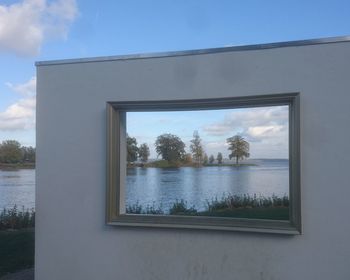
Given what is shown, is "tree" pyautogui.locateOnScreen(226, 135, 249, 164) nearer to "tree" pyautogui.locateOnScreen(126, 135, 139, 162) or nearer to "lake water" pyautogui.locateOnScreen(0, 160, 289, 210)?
"lake water" pyautogui.locateOnScreen(0, 160, 289, 210)

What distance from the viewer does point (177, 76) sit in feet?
18.4

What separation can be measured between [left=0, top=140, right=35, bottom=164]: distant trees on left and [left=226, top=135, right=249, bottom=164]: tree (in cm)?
756

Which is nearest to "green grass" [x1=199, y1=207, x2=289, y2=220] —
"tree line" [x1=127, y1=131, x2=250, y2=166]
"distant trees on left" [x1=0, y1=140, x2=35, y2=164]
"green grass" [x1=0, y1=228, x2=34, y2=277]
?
"tree line" [x1=127, y1=131, x2=250, y2=166]

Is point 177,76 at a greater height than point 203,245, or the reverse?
point 177,76

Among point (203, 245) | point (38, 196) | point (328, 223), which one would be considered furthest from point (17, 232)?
point (328, 223)

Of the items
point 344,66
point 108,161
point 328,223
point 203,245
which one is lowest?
point 203,245

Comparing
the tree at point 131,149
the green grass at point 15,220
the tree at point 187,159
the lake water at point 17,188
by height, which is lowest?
the green grass at point 15,220

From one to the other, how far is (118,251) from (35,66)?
9.11ft

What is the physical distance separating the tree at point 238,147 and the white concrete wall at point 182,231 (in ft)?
2.83

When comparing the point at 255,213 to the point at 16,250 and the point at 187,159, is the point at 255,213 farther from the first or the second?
the point at 16,250

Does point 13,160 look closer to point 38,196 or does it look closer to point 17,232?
point 17,232

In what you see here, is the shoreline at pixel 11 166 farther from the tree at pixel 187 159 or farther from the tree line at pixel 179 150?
the tree at pixel 187 159

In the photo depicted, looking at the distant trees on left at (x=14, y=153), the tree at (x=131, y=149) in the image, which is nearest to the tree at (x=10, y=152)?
the distant trees on left at (x=14, y=153)

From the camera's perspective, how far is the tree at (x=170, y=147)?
6.21 meters
